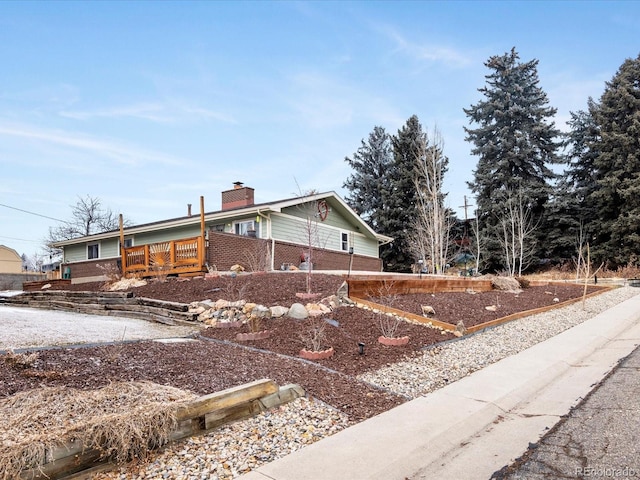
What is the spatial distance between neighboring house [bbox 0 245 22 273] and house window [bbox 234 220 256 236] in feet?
154

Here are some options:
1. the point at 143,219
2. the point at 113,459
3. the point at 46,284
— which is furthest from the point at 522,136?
the point at 143,219

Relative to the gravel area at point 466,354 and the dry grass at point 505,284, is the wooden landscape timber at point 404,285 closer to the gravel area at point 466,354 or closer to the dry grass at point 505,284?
the dry grass at point 505,284

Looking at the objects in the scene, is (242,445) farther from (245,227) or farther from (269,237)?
(245,227)

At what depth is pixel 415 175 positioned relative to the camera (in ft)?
93.9

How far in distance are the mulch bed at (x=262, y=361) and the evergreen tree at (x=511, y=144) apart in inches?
839

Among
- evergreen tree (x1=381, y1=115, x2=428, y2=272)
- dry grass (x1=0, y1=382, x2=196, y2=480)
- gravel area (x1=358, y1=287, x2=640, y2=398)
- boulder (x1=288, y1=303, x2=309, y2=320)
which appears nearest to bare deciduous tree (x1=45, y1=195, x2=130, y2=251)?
evergreen tree (x1=381, y1=115, x2=428, y2=272)

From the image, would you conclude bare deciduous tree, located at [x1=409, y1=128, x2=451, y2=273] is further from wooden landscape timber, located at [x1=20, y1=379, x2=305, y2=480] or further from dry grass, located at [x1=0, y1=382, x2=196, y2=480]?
dry grass, located at [x1=0, y1=382, x2=196, y2=480]

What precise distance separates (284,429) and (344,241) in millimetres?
18269

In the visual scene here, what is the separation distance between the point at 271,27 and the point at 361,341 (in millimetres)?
9104

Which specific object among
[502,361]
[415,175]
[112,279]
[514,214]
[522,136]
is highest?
[522,136]

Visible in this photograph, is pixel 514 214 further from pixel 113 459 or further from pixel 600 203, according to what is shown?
pixel 113 459

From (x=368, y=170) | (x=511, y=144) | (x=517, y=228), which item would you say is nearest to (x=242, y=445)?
(x=517, y=228)

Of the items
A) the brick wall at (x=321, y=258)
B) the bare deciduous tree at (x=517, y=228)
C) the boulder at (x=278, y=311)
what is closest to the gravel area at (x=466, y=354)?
the boulder at (x=278, y=311)

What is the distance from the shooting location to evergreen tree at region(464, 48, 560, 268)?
28.2 meters
